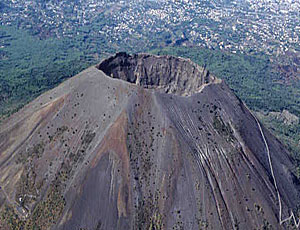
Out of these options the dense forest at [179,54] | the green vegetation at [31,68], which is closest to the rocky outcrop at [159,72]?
the green vegetation at [31,68]

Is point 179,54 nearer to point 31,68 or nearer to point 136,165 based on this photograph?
point 31,68

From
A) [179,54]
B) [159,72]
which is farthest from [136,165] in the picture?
[179,54]

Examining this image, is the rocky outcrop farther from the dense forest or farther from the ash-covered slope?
the dense forest

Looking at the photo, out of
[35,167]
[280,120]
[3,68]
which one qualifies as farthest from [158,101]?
[3,68]

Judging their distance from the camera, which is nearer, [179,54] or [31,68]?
[31,68]

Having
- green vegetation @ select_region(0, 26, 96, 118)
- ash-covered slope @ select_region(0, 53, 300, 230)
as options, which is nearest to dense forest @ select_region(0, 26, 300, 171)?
green vegetation @ select_region(0, 26, 96, 118)

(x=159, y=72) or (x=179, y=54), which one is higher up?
(x=159, y=72)

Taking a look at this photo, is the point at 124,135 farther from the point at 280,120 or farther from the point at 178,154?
the point at 280,120

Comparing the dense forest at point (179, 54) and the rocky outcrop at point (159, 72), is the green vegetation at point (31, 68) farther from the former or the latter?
the rocky outcrop at point (159, 72)

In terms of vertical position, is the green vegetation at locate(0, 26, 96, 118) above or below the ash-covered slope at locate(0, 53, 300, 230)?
below
